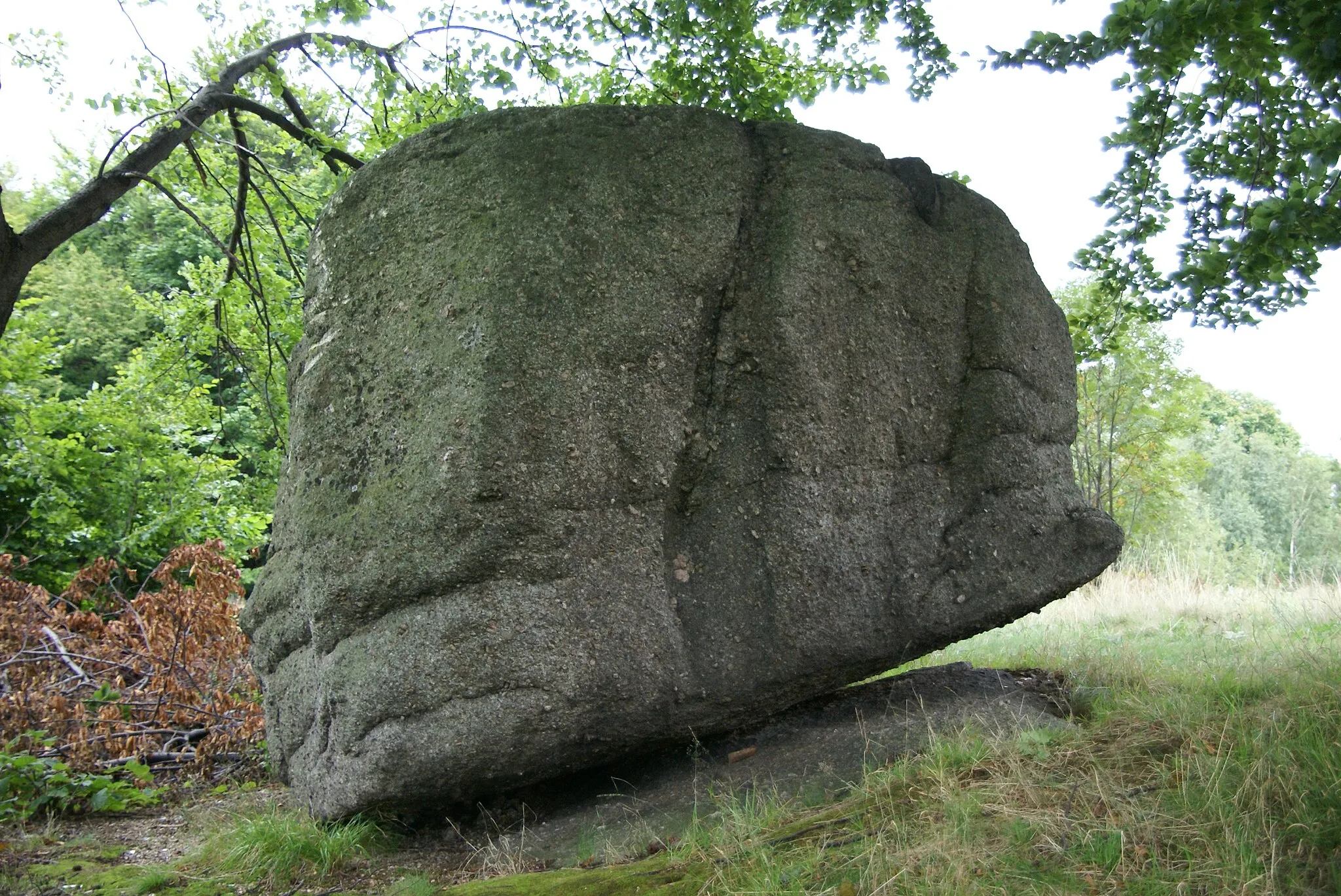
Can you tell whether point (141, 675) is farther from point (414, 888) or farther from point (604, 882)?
point (604, 882)

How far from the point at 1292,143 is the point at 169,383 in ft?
29.2

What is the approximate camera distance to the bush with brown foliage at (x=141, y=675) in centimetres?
529

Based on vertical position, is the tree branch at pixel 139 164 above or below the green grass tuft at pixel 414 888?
above

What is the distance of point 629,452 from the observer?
3775 millimetres

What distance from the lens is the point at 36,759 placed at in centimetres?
465

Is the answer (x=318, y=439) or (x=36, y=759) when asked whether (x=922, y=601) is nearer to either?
(x=318, y=439)

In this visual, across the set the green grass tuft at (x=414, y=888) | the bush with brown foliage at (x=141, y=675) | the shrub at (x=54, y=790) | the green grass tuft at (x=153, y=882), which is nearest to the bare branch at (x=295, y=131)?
the bush with brown foliage at (x=141, y=675)

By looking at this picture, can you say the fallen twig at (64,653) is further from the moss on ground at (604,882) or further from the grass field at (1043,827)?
the moss on ground at (604,882)

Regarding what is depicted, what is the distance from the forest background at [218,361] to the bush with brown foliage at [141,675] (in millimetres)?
1333

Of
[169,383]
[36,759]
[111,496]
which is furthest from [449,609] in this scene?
[111,496]

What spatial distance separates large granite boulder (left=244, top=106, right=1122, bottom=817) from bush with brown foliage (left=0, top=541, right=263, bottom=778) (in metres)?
1.45

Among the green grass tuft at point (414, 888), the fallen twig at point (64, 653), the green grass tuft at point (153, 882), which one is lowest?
the green grass tuft at point (153, 882)

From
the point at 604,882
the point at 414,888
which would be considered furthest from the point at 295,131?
the point at 604,882

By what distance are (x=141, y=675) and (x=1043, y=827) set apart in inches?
225
